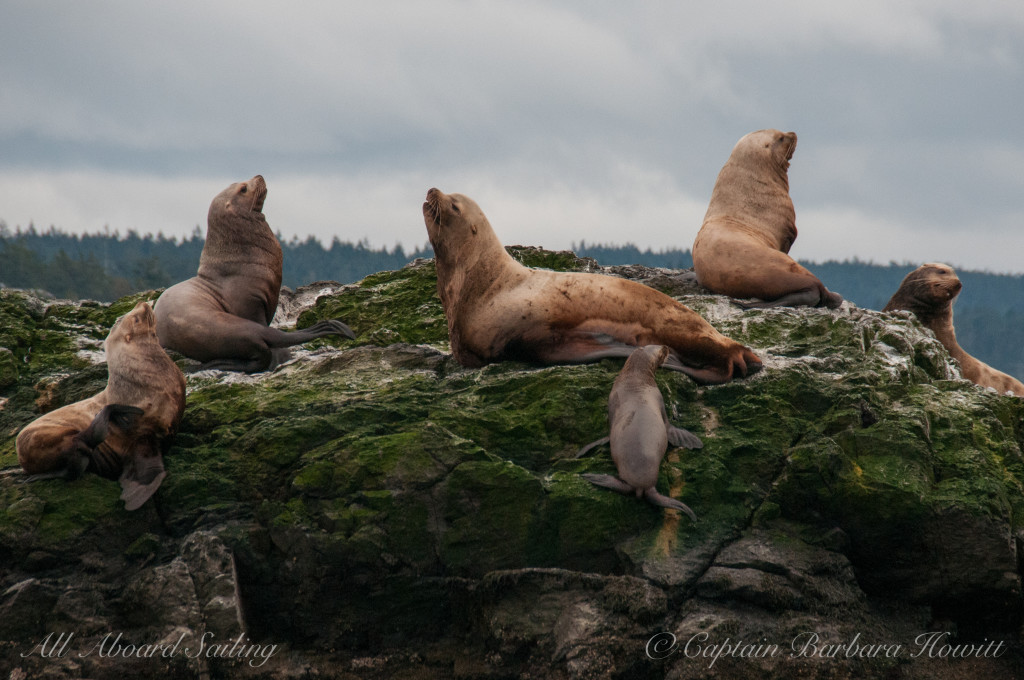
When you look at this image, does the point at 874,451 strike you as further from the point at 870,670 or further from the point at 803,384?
the point at 870,670

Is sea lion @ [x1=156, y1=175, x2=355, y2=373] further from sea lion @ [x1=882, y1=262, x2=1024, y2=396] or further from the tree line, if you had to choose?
the tree line

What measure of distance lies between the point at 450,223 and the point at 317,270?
87.8 meters

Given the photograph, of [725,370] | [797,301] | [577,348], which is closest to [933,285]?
[797,301]

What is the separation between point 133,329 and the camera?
6.66m

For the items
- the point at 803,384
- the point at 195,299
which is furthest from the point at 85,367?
the point at 803,384

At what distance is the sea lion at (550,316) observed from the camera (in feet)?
22.6

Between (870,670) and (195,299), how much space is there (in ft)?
18.3

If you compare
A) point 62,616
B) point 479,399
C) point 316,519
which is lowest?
point 62,616

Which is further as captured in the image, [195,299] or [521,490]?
[195,299]

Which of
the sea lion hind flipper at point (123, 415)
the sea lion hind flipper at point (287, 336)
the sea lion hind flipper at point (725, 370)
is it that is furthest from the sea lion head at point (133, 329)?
the sea lion hind flipper at point (725, 370)

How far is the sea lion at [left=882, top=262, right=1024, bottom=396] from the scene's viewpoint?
10.2 meters

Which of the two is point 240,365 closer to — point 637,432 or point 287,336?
point 287,336

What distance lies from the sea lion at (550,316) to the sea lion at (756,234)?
1799 mm

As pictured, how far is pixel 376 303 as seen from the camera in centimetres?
957
